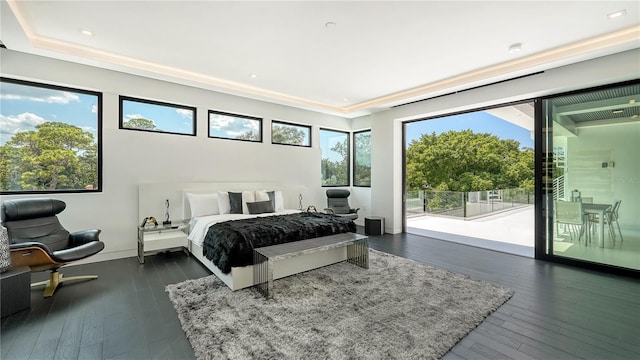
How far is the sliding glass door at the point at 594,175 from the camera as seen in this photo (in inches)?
142

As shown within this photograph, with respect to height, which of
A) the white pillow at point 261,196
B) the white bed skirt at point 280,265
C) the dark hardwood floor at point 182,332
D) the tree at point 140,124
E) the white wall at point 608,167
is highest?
the tree at point 140,124

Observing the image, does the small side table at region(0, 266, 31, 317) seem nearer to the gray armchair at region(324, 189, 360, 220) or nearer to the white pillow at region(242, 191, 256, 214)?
the white pillow at region(242, 191, 256, 214)

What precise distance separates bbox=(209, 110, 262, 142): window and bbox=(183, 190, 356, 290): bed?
1.28 meters

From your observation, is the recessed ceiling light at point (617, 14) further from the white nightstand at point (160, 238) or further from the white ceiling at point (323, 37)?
the white nightstand at point (160, 238)

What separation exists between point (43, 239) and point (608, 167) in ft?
24.9

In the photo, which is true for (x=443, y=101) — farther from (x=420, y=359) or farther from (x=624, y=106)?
(x=420, y=359)

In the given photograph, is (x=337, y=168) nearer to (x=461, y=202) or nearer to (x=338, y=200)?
(x=338, y=200)

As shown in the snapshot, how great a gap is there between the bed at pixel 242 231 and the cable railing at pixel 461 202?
333 centimetres

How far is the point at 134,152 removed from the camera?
440 centimetres

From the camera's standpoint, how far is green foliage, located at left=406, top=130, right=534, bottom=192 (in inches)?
218

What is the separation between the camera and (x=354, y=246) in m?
4.09

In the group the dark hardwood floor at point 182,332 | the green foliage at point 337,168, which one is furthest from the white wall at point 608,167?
the green foliage at point 337,168

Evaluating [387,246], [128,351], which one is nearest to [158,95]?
[128,351]

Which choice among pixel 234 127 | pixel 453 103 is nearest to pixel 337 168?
pixel 234 127
